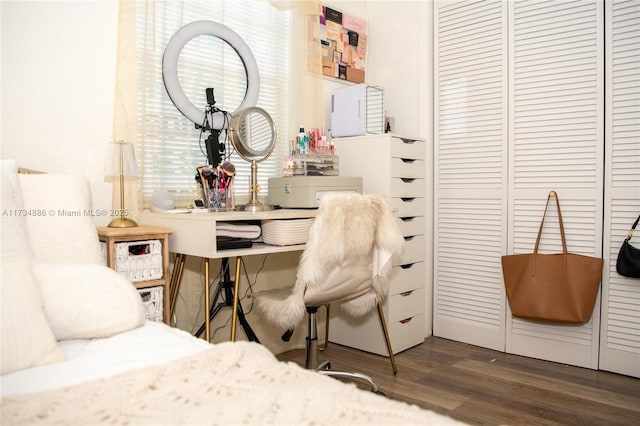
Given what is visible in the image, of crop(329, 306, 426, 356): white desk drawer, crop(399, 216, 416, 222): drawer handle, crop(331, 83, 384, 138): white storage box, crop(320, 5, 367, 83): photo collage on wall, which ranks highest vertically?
crop(320, 5, 367, 83): photo collage on wall

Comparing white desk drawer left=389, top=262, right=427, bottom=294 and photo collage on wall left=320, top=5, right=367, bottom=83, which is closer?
white desk drawer left=389, top=262, right=427, bottom=294

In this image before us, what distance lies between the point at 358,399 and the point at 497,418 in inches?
53.5

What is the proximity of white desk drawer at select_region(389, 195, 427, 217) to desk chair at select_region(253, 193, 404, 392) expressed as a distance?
0.60 metres

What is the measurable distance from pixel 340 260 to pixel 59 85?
132 centimetres

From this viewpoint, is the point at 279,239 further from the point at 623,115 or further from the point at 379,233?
the point at 623,115

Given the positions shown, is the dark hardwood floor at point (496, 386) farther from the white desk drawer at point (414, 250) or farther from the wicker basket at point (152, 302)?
the wicker basket at point (152, 302)

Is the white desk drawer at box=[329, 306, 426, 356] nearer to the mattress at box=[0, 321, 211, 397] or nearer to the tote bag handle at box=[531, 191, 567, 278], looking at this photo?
the tote bag handle at box=[531, 191, 567, 278]

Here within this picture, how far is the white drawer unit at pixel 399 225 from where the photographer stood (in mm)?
2576

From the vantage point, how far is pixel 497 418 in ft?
6.05

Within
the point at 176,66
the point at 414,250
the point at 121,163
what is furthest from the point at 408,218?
the point at 121,163

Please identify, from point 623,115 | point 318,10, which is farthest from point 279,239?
point 623,115

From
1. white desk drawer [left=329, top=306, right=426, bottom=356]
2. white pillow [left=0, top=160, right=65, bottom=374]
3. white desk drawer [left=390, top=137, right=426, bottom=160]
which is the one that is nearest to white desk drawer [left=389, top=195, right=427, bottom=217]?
white desk drawer [left=390, top=137, right=426, bottom=160]

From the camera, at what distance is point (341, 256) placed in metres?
1.82

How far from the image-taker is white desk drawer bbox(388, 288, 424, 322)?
2592mm
